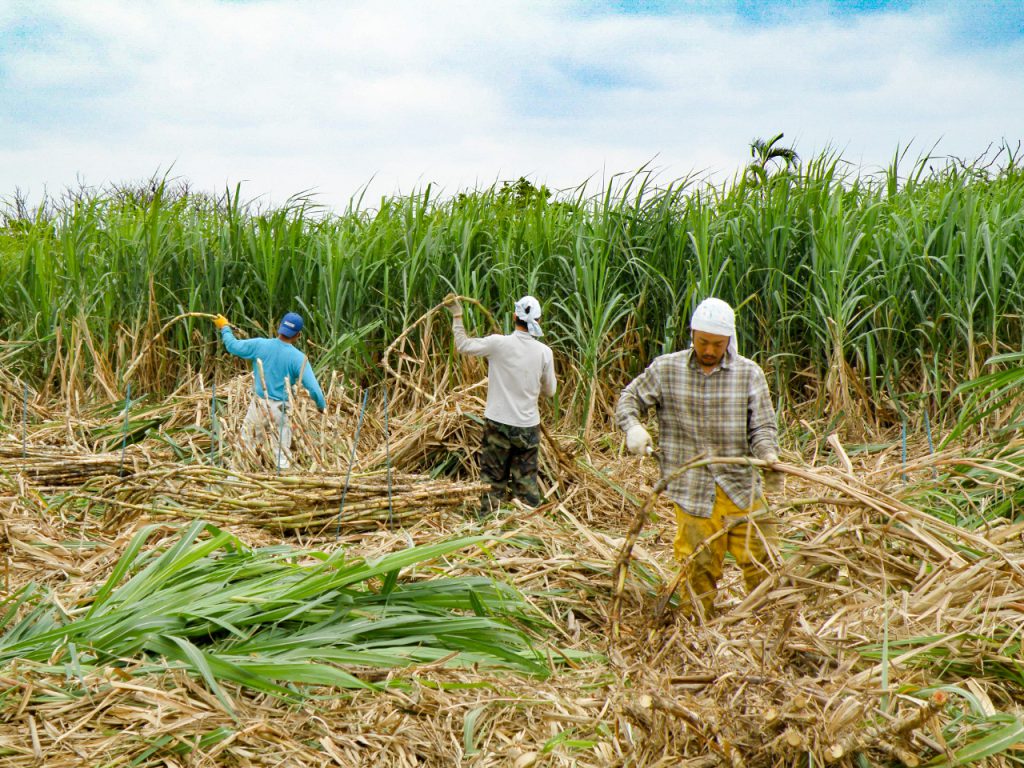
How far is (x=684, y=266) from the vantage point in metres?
6.55

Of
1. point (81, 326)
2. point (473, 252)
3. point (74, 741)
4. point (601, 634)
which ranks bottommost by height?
point (601, 634)

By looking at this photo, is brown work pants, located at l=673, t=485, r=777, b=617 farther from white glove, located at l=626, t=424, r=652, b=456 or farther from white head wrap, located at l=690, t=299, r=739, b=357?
white head wrap, located at l=690, t=299, r=739, b=357

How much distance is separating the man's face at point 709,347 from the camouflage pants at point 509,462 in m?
1.96

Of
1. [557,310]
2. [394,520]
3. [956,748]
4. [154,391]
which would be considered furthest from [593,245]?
[956,748]

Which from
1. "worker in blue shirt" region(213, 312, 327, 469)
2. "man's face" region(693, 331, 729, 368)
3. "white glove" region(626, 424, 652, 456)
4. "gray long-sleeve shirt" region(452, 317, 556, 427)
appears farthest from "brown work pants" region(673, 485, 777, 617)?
"worker in blue shirt" region(213, 312, 327, 469)

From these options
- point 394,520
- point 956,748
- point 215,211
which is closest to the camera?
point 956,748

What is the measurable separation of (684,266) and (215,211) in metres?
3.93

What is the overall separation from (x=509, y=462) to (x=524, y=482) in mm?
154

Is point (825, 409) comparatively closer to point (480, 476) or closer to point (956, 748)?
point (480, 476)

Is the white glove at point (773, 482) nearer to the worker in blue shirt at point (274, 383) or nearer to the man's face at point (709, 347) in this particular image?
the man's face at point (709, 347)

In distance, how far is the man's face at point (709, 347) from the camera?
10.9ft

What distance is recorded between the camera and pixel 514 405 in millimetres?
5203

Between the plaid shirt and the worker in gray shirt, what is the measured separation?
171cm

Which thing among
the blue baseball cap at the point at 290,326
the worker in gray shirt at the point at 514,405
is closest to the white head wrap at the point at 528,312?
the worker in gray shirt at the point at 514,405
